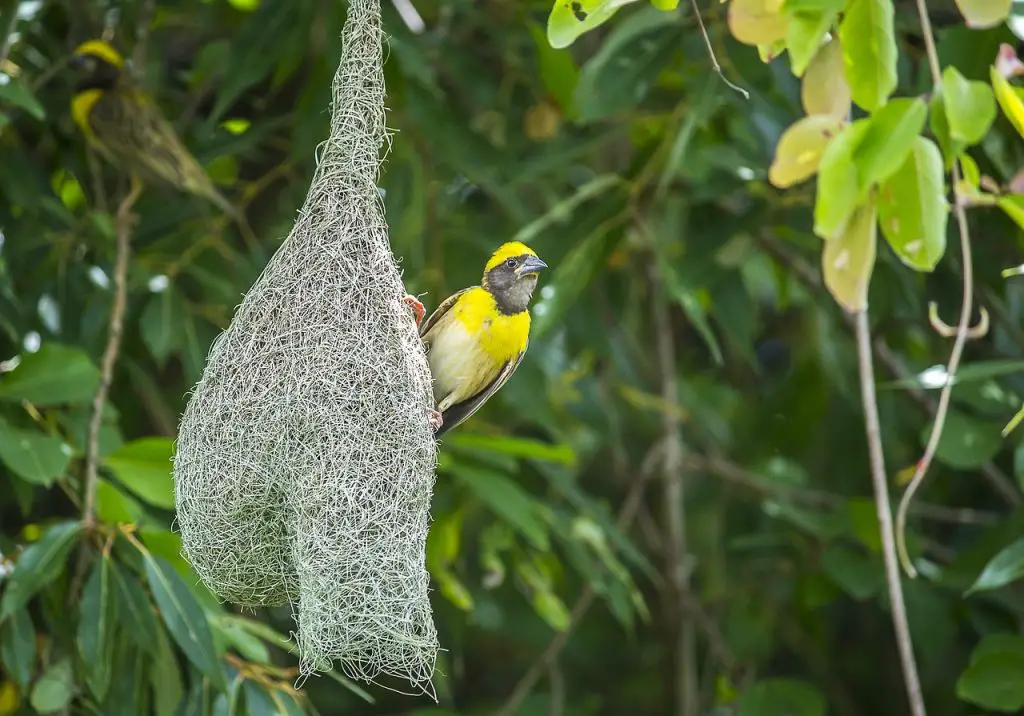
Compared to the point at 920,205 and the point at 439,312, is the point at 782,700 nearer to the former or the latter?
the point at 439,312

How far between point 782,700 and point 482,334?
1.83m

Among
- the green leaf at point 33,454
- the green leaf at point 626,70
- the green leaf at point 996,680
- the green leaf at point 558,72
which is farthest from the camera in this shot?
the green leaf at point 558,72

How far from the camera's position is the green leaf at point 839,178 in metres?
1.93

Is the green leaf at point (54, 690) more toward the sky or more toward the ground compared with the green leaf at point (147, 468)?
more toward the ground

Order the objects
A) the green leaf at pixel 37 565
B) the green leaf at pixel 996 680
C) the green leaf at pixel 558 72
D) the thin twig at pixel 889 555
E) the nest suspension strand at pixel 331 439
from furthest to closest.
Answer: the green leaf at pixel 558 72
the green leaf at pixel 996 680
the green leaf at pixel 37 565
the nest suspension strand at pixel 331 439
the thin twig at pixel 889 555

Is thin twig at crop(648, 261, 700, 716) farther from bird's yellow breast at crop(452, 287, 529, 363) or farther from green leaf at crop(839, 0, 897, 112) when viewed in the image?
green leaf at crop(839, 0, 897, 112)

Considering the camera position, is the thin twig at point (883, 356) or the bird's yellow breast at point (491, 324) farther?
the thin twig at point (883, 356)

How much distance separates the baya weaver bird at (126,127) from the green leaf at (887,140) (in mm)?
2788

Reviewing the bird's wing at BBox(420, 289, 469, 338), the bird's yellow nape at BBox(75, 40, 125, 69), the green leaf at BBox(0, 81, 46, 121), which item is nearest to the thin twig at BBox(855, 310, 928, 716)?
the bird's wing at BBox(420, 289, 469, 338)

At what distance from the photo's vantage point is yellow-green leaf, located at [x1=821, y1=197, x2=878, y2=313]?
6.64ft

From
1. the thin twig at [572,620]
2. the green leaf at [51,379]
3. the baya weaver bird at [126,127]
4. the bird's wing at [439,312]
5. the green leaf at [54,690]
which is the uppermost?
the baya weaver bird at [126,127]

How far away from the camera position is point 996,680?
3.56 m

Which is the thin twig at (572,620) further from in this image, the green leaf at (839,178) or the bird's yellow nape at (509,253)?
the green leaf at (839,178)

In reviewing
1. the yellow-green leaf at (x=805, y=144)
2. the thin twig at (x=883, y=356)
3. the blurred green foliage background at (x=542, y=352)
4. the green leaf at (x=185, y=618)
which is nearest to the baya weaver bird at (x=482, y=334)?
the blurred green foliage background at (x=542, y=352)
